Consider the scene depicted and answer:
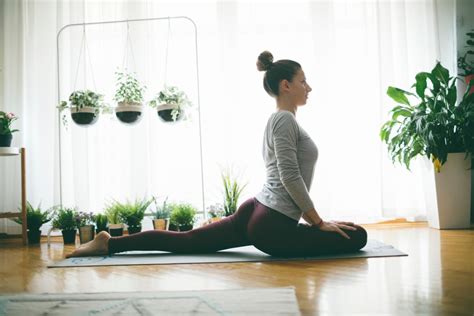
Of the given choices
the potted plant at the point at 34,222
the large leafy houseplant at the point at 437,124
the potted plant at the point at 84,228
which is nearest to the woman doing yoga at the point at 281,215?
the potted plant at the point at 84,228

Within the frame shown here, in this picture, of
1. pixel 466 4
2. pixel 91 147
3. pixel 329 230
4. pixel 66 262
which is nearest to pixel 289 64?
pixel 329 230

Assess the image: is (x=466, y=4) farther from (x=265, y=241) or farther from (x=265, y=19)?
(x=265, y=241)

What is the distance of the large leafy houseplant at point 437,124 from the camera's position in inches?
134

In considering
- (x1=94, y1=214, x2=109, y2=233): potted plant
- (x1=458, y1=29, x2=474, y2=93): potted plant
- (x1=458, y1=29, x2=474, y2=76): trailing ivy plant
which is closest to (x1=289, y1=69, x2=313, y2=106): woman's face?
(x1=94, y1=214, x2=109, y2=233): potted plant

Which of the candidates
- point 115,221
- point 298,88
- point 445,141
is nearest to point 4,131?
point 115,221

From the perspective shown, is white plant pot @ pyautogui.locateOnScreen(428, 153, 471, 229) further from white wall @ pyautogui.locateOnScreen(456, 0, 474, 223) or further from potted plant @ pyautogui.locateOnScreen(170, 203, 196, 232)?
potted plant @ pyautogui.locateOnScreen(170, 203, 196, 232)

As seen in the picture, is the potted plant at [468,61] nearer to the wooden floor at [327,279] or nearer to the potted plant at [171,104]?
the wooden floor at [327,279]

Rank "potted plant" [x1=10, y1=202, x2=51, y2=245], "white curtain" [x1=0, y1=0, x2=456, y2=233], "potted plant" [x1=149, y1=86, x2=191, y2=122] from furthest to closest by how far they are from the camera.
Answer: "white curtain" [x1=0, y1=0, x2=456, y2=233], "potted plant" [x1=10, y1=202, x2=51, y2=245], "potted plant" [x1=149, y1=86, x2=191, y2=122]

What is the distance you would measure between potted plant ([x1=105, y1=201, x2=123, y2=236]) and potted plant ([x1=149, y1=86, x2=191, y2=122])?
77 cm

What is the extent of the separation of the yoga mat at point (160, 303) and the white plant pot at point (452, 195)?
2.37m

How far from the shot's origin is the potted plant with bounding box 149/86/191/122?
3.36 metres

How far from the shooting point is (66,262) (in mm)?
2486

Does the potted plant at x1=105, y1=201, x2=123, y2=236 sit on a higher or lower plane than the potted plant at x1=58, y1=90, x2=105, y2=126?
lower

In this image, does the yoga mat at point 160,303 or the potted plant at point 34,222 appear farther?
the potted plant at point 34,222
